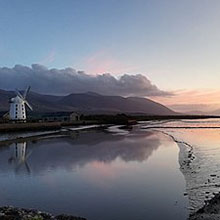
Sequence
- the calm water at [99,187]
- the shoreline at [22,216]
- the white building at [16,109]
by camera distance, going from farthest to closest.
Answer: the white building at [16,109]
the calm water at [99,187]
the shoreline at [22,216]

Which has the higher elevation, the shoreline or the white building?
the white building

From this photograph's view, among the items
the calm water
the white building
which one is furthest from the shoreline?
the white building

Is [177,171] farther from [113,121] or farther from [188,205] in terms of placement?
[113,121]

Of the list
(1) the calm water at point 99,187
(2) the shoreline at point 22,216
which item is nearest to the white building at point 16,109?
(1) the calm water at point 99,187

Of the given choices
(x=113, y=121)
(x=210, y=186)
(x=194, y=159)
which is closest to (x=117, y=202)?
(x=210, y=186)

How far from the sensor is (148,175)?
1897 cm

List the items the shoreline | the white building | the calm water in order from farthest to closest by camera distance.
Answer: the white building < the calm water < the shoreline

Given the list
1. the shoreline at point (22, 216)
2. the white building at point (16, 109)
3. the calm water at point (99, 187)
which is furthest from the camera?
the white building at point (16, 109)

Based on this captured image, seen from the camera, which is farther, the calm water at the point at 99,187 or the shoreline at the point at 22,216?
the calm water at the point at 99,187

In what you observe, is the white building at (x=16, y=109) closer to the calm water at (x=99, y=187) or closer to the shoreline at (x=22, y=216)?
the calm water at (x=99, y=187)

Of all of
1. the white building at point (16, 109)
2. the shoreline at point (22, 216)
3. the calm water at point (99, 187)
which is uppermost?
the white building at point (16, 109)

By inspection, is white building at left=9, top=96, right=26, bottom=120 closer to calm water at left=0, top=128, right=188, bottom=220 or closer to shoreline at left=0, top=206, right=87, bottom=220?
calm water at left=0, top=128, right=188, bottom=220

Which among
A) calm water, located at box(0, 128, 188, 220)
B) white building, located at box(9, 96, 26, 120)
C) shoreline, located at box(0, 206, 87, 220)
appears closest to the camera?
shoreline, located at box(0, 206, 87, 220)

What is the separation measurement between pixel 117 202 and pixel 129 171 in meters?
7.05
